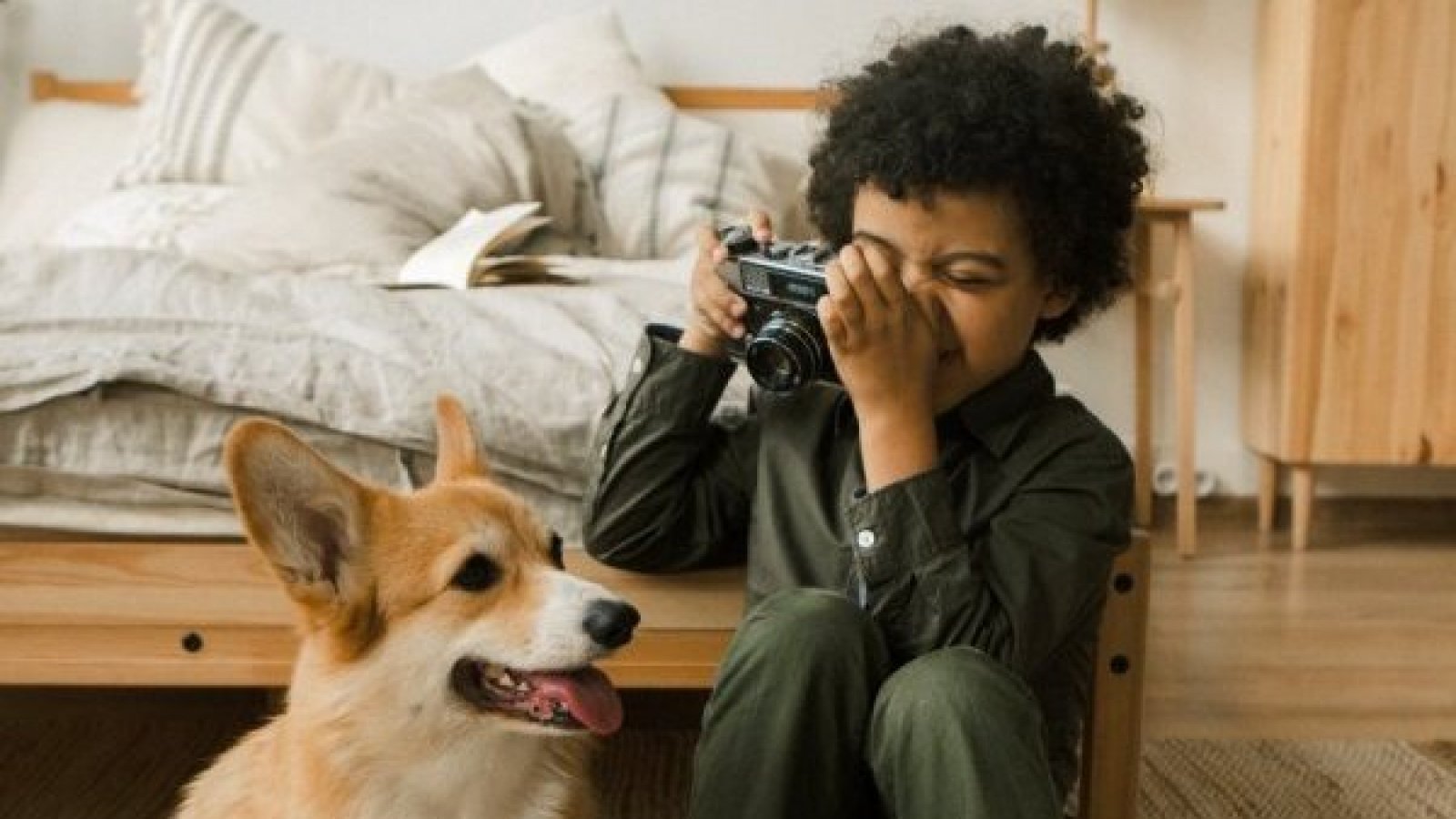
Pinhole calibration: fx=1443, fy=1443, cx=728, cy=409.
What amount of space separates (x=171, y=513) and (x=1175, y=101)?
2.27m

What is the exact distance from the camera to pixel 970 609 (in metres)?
1.01

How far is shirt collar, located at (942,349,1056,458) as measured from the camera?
111 cm

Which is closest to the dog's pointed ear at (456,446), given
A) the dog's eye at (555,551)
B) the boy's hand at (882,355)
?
the dog's eye at (555,551)

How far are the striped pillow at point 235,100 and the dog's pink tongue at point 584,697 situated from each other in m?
1.67

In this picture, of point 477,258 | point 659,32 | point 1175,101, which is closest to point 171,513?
point 477,258

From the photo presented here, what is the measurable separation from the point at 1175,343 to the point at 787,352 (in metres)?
1.92

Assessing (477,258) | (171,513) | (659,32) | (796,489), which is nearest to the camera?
(796,489)

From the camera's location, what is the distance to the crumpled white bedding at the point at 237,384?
127 cm

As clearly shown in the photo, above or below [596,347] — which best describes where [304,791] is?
below

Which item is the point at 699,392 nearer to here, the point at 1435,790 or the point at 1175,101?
the point at 1435,790

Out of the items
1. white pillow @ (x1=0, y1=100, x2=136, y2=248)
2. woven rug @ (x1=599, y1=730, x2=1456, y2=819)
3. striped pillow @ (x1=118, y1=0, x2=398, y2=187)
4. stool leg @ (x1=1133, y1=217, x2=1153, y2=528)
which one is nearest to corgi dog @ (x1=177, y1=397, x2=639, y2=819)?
woven rug @ (x1=599, y1=730, x2=1456, y2=819)

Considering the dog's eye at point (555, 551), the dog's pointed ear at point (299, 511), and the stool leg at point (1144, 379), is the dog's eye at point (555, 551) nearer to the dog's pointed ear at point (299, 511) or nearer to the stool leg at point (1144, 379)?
the dog's pointed ear at point (299, 511)

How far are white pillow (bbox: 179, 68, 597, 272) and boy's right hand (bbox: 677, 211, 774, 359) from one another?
85 centimetres

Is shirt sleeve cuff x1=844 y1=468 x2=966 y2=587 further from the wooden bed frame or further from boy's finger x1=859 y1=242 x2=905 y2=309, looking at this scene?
the wooden bed frame
